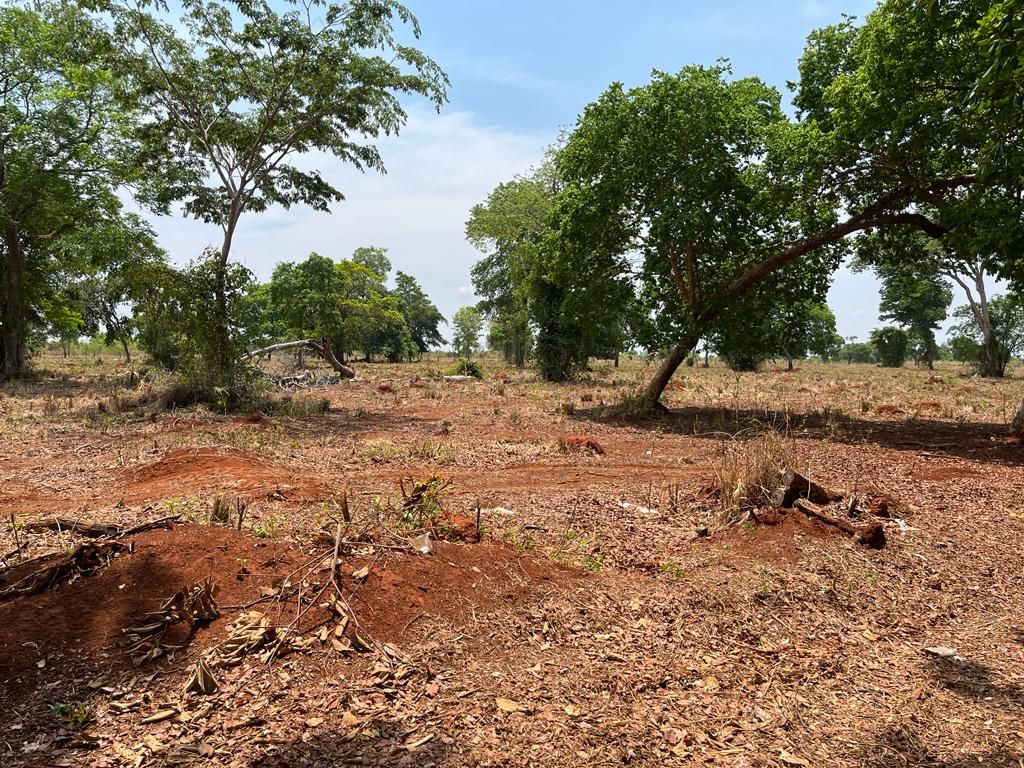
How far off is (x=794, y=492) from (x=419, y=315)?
64.1 metres

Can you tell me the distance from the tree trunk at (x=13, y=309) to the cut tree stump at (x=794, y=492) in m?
25.2

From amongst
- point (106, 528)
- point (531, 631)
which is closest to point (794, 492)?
point (531, 631)

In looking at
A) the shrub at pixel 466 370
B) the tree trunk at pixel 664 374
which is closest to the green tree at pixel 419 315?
the shrub at pixel 466 370

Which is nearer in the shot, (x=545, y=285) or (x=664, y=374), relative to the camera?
(x=664, y=374)

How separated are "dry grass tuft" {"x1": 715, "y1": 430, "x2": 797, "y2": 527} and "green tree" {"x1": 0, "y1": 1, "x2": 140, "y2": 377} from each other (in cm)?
2060

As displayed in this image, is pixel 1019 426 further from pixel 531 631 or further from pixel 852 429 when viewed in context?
pixel 531 631

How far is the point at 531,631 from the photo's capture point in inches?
146

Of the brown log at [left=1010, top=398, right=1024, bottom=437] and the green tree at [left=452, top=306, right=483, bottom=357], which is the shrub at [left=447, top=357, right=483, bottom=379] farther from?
the green tree at [left=452, top=306, right=483, bottom=357]

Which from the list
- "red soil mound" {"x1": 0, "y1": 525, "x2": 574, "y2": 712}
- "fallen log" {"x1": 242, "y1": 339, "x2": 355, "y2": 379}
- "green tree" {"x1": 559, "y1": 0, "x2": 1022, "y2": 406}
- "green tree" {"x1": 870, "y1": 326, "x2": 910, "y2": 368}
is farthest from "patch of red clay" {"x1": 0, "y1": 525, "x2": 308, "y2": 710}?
"green tree" {"x1": 870, "y1": 326, "x2": 910, "y2": 368}

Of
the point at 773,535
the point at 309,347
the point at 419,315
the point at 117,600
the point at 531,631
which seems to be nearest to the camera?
the point at 117,600

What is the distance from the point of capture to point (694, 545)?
521 centimetres

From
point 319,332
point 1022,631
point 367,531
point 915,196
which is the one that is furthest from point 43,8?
point 1022,631

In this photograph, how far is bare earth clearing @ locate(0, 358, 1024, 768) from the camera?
280 centimetres

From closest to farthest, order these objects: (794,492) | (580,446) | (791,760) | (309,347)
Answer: (791,760) < (794,492) < (580,446) < (309,347)
